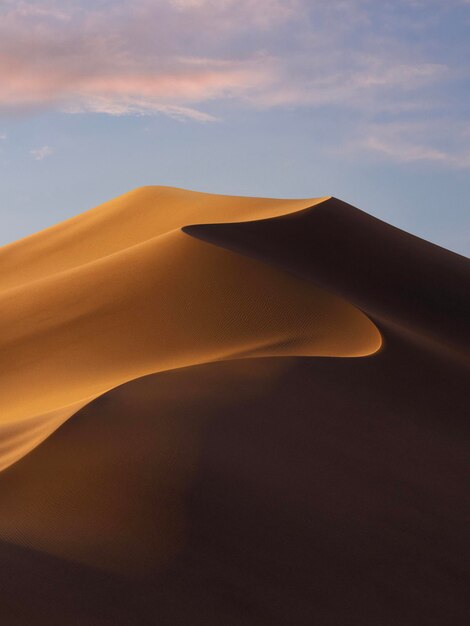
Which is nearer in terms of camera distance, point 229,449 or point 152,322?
point 229,449

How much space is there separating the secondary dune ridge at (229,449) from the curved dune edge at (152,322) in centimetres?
5

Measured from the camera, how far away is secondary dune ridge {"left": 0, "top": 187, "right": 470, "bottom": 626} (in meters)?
6.55

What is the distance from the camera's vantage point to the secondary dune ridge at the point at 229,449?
6.55 m

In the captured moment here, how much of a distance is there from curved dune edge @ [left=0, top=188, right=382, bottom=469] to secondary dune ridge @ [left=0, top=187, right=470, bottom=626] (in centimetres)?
5

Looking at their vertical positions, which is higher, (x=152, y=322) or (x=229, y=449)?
(x=152, y=322)

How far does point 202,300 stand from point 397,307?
4.19 meters

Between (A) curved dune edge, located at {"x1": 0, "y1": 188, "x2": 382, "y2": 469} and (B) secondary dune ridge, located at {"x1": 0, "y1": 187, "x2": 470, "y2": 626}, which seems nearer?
(B) secondary dune ridge, located at {"x1": 0, "y1": 187, "x2": 470, "y2": 626}

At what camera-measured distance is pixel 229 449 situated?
840 centimetres

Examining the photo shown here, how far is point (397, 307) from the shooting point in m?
17.7

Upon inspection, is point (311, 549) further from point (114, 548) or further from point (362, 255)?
point (362, 255)

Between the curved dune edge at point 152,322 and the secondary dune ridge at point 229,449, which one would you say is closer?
the secondary dune ridge at point 229,449

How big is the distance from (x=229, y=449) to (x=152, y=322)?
6.96 metres

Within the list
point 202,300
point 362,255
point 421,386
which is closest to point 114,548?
point 421,386

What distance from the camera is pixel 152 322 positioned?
1516cm
